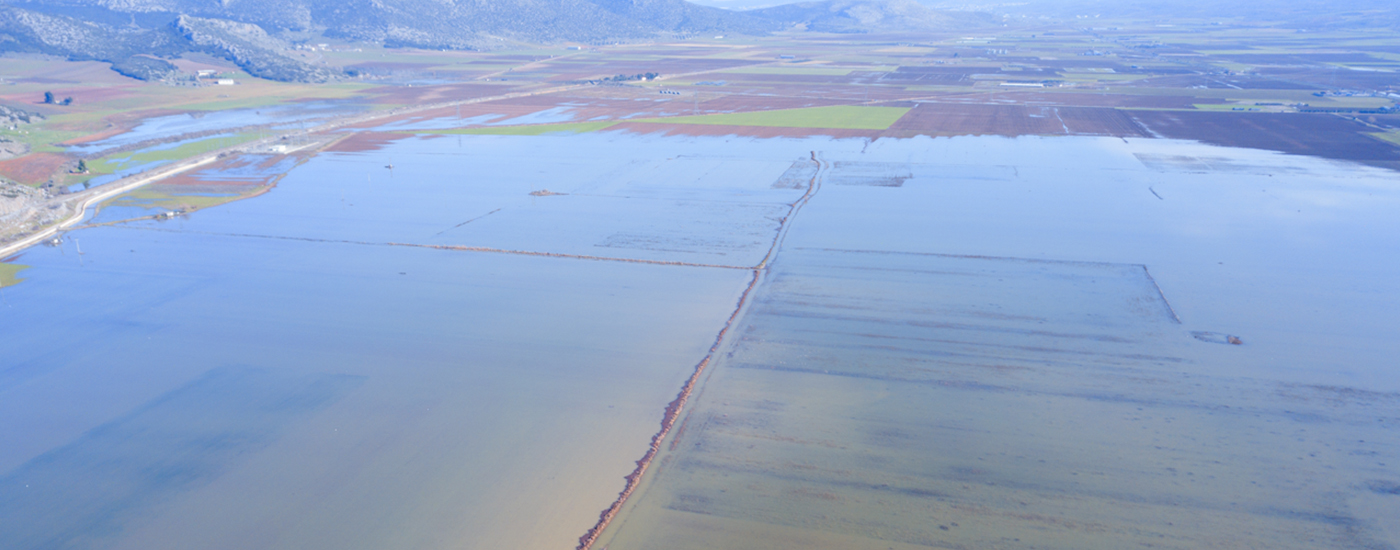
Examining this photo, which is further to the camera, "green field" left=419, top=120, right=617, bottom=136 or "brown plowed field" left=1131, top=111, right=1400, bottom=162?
"green field" left=419, top=120, right=617, bottom=136

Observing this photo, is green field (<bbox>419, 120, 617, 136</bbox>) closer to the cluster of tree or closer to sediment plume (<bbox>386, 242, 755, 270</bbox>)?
sediment plume (<bbox>386, 242, 755, 270</bbox>)

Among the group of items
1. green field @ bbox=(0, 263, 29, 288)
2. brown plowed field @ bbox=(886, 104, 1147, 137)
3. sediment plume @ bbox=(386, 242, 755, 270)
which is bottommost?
sediment plume @ bbox=(386, 242, 755, 270)

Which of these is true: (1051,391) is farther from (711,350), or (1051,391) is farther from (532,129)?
(532,129)

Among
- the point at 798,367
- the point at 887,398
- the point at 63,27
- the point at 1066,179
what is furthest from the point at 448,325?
the point at 63,27

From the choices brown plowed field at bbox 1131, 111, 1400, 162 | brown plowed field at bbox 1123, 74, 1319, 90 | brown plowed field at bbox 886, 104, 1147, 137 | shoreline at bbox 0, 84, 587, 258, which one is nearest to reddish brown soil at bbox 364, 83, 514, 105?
shoreline at bbox 0, 84, 587, 258

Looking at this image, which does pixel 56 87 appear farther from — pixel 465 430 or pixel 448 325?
pixel 465 430

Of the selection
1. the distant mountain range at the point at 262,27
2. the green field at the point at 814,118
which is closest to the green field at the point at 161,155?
the green field at the point at 814,118
